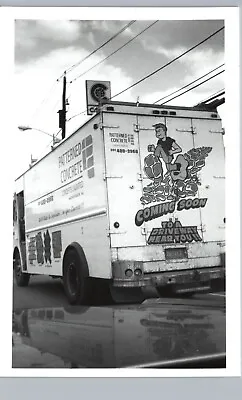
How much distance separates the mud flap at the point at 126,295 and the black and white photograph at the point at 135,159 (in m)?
0.02

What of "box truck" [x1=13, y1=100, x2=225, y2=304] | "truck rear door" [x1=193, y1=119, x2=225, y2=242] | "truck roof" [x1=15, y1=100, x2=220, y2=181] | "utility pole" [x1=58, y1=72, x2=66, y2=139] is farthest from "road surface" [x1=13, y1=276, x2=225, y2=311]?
"utility pole" [x1=58, y1=72, x2=66, y2=139]

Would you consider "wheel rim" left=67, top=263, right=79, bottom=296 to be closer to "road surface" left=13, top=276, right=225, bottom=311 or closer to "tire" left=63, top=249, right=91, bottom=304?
"tire" left=63, top=249, right=91, bottom=304

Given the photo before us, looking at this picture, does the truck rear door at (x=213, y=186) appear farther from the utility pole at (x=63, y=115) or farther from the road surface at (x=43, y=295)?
the utility pole at (x=63, y=115)

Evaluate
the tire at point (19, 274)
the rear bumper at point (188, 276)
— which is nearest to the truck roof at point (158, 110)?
the tire at point (19, 274)

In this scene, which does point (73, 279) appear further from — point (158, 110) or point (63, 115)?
point (158, 110)

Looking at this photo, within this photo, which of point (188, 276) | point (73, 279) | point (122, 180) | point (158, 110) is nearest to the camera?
point (122, 180)

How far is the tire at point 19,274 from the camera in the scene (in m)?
5.95

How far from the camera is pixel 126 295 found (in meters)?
6.05

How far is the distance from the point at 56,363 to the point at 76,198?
6.50 feet

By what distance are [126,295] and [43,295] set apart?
110 centimetres

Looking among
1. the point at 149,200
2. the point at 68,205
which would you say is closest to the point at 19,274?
the point at 68,205

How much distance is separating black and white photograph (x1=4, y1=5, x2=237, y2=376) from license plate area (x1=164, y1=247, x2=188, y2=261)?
12 millimetres
